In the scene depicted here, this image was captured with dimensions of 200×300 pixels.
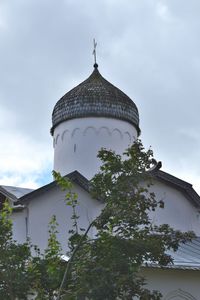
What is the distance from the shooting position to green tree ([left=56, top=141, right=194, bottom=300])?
24.9 ft

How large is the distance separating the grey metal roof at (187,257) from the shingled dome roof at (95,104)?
4.79 metres

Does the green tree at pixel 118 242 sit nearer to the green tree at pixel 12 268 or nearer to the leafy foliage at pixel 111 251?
the leafy foliage at pixel 111 251

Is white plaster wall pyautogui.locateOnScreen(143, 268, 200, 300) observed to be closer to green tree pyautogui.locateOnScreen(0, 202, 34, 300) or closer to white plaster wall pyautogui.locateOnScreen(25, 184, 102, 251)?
white plaster wall pyautogui.locateOnScreen(25, 184, 102, 251)

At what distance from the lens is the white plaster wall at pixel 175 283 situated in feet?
42.3

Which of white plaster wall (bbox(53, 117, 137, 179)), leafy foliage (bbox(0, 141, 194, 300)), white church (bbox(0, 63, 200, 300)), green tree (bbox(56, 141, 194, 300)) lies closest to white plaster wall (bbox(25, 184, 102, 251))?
white church (bbox(0, 63, 200, 300))

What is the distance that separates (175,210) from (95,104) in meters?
3.93

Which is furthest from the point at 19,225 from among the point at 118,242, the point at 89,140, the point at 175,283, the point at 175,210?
the point at 118,242

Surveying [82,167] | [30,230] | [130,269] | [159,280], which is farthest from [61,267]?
[82,167]

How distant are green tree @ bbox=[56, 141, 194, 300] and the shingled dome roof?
9058 millimetres

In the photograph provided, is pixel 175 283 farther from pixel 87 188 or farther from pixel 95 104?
pixel 95 104

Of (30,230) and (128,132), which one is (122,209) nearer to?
(30,230)

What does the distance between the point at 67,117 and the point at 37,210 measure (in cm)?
379

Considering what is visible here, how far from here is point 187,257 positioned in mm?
13422

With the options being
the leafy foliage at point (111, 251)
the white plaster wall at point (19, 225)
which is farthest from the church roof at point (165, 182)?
the leafy foliage at point (111, 251)
